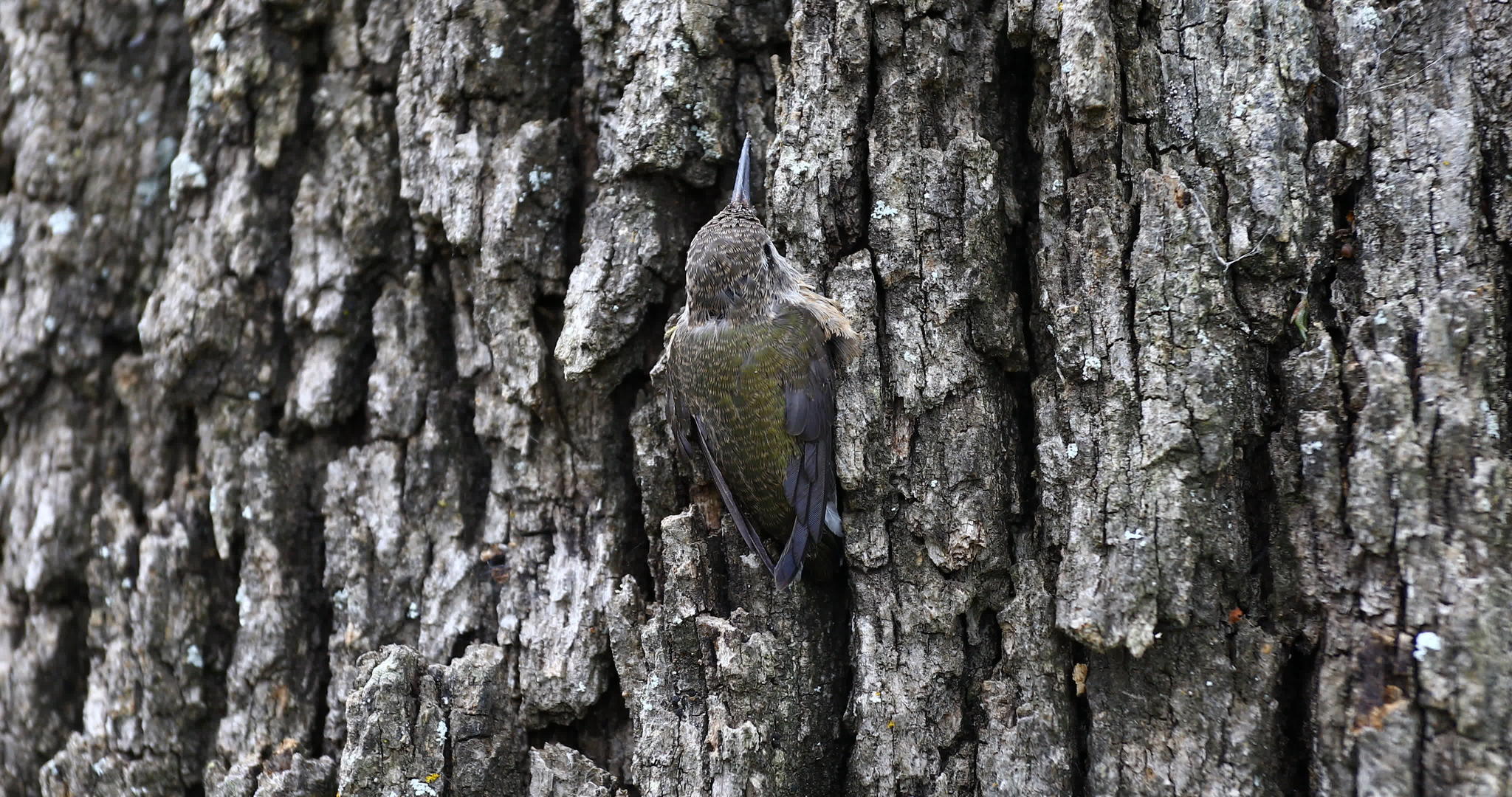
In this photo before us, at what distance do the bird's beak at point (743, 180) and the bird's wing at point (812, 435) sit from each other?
1.38 feet

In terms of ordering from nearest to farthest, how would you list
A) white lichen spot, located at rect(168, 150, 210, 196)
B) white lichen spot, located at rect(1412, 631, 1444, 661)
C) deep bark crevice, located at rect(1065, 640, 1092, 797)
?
1. white lichen spot, located at rect(1412, 631, 1444, 661)
2. deep bark crevice, located at rect(1065, 640, 1092, 797)
3. white lichen spot, located at rect(168, 150, 210, 196)

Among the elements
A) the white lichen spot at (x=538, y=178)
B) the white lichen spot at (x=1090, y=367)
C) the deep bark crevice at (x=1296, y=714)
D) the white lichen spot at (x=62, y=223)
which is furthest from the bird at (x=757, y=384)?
the white lichen spot at (x=62, y=223)

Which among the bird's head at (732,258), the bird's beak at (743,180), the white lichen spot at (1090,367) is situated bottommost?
the white lichen spot at (1090,367)

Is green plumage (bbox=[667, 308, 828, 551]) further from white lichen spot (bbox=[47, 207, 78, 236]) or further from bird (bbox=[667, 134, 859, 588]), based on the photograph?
white lichen spot (bbox=[47, 207, 78, 236])

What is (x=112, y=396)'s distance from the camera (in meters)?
3.70

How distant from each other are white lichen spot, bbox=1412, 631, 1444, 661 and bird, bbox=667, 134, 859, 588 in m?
1.45

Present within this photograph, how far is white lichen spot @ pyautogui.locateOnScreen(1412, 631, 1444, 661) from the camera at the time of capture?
2.25 meters

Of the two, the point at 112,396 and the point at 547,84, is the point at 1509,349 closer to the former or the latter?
the point at 547,84

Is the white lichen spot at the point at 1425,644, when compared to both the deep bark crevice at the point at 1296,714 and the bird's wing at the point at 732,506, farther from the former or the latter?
the bird's wing at the point at 732,506

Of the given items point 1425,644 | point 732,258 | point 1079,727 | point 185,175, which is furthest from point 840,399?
point 185,175

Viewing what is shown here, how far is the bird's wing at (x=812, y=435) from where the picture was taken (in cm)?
306

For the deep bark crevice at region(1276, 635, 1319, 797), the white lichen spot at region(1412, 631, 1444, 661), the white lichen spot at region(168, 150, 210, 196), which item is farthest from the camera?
the white lichen spot at region(168, 150, 210, 196)

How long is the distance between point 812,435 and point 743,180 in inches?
32.5

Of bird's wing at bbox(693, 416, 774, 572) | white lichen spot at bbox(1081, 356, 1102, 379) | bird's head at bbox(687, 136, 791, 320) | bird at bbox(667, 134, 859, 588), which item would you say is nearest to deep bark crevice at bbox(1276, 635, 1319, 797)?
white lichen spot at bbox(1081, 356, 1102, 379)
